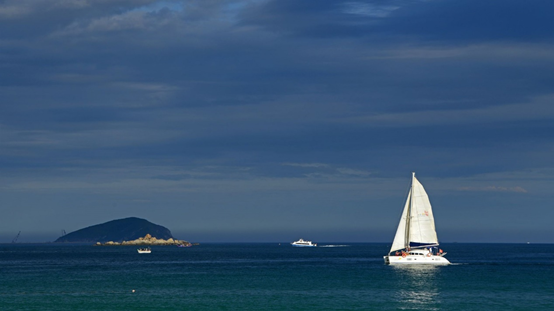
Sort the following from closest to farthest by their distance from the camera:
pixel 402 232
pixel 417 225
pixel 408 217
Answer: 1. pixel 417 225
2. pixel 402 232
3. pixel 408 217

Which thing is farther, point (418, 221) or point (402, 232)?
point (402, 232)

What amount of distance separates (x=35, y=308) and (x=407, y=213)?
9938 cm

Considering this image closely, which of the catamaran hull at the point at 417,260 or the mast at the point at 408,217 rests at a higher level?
the mast at the point at 408,217

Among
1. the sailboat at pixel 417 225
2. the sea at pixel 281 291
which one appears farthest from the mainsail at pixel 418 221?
the sea at pixel 281 291

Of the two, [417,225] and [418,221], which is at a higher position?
[418,221]

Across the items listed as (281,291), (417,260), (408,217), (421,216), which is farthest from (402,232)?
(281,291)

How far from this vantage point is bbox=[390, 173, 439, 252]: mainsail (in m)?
165

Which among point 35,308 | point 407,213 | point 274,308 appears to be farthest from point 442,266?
point 35,308

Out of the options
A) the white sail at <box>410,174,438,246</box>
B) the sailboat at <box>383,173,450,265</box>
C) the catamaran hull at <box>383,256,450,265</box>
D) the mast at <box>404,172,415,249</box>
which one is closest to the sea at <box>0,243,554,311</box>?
the catamaran hull at <box>383,256,450,265</box>

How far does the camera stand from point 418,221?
543ft

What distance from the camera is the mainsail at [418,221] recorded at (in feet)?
542

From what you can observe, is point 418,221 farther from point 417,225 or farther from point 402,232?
point 402,232

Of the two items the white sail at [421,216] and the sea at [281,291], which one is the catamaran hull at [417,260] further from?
the sea at [281,291]

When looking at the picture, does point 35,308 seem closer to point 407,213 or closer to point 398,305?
point 398,305
